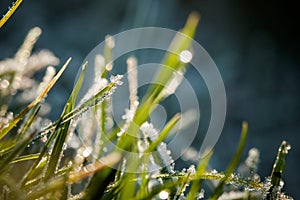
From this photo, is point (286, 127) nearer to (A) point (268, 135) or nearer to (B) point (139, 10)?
(A) point (268, 135)

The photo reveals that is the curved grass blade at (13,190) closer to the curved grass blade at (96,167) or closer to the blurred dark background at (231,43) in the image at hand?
the curved grass blade at (96,167)

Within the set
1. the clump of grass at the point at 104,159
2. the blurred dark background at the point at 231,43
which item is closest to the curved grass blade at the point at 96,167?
the clump of grass at the point at 104,159

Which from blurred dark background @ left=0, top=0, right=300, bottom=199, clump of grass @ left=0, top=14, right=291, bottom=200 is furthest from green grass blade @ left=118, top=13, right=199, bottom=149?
blurred dark background @ left=0, top=0, right=300, bottom=199

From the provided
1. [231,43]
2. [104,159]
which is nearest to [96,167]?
[104,159]

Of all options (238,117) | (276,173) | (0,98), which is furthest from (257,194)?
(238,117)

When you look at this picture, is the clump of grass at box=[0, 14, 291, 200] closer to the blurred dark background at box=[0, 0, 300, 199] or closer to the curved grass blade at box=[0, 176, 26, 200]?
the curved grass blade at box=[0, 176, 26, 200]

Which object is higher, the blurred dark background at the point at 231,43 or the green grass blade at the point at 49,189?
the blurred dark background at the point at 231,43

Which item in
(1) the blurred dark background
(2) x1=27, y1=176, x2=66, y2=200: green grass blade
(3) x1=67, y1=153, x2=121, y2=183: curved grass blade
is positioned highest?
(1) the blurred dark background

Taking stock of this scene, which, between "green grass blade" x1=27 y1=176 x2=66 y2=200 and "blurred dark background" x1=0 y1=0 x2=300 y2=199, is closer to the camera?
"green grass blade" x1=27 y1=176 x2=66 y2=200
